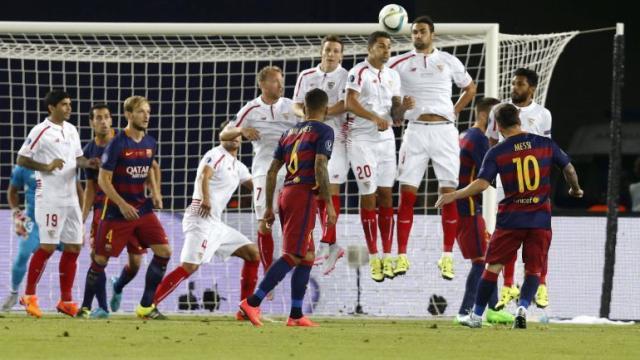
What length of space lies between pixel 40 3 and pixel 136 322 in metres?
8.08

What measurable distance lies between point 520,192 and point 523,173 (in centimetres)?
15

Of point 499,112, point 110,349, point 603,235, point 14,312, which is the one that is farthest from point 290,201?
point 603,235

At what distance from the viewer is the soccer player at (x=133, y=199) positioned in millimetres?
13570

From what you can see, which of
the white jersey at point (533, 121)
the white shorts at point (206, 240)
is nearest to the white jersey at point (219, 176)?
the white shorts at point (206, 240)

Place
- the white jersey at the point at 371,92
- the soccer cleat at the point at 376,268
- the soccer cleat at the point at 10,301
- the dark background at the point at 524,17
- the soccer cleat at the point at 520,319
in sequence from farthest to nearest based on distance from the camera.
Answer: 1. the dark background at the point at 524,17
2. the soccer cleat at the point at 10,301
3. the soccer cleat at the point at 376,268
4. the white jersey at the point at 371,92
5. the soccer cleat at the point at 520,319

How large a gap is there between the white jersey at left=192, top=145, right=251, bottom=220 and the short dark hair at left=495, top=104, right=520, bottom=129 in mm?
3083

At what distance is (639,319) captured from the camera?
54.3ft

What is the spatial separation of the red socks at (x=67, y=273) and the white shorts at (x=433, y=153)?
10.2ft

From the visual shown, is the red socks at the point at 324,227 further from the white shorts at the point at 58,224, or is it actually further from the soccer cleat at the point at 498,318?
the white shorts at the point at 58,224

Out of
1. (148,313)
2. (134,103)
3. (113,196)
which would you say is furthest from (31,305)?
(134,103)

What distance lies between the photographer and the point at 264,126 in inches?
559

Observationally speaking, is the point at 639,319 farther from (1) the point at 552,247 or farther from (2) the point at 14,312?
(2) the point at 14,312

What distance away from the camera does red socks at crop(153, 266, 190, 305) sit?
13.9 m

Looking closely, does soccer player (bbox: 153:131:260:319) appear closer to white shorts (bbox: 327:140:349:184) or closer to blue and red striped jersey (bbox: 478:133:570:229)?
white shorts (bbox: 327:140:349:184)
